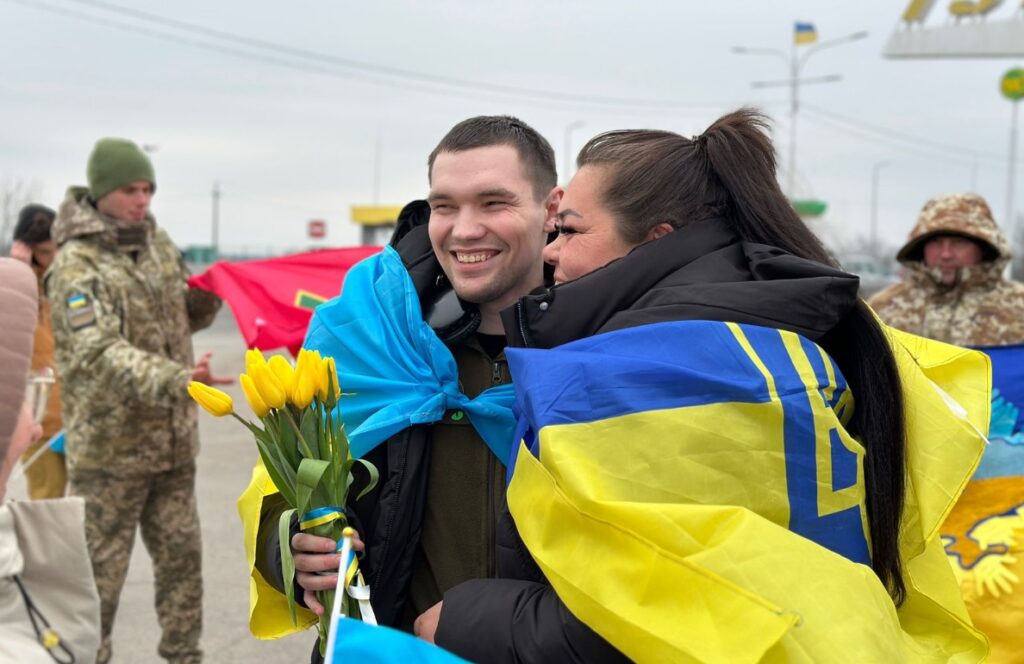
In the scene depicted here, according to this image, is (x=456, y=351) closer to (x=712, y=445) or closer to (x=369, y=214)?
(x=712, y=445)

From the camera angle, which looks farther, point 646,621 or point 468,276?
point 468,276

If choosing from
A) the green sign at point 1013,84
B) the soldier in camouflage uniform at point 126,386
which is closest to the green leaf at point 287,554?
the soldier in camouflage uniform at point 126,386

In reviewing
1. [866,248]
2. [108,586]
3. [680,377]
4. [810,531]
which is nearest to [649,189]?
[680,377]

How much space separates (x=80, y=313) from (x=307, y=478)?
292cm

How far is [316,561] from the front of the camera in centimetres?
207

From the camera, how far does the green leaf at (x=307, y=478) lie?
1980 mm

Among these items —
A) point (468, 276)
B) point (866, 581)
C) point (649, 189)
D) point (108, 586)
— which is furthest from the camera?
point (108, 586)

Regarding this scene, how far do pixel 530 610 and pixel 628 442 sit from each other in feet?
1.22

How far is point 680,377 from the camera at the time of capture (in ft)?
5.54

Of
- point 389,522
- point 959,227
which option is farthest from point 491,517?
point 959,227

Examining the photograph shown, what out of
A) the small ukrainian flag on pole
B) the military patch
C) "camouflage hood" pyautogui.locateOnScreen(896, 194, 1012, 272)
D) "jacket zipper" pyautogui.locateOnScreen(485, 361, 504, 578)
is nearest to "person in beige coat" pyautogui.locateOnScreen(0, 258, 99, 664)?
"jacket zipper" pyautogui.locateOnScreen(485, 361, 504, 578)

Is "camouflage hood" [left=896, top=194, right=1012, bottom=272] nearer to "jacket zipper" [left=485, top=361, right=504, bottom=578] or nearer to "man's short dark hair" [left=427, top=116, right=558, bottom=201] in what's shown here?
"man's short dark hair" [left=427, top=116, right=558, bottom=201]

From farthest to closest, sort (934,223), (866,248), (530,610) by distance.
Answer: (866,248)
(934,223)
(530,610)

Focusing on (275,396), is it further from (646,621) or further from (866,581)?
(866,581)
